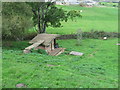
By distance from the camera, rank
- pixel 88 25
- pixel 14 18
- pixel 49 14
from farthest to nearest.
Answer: pixel 88 25, pixel 49 14, pixel 14 18

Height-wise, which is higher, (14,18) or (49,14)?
(49,14)

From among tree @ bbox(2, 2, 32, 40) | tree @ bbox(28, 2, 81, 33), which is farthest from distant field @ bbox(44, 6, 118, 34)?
tree @ bbox(2, 2, 32, 40)

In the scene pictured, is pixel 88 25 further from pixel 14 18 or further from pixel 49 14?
pixel 14 18

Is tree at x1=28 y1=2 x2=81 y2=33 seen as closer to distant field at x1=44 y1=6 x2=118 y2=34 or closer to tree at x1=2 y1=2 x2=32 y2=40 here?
tree at x1=2 y1=2 x2=32 y2=40

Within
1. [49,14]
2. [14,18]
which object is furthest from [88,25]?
[14,18]

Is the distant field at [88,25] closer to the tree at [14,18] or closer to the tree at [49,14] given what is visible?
the tree at [49,14]

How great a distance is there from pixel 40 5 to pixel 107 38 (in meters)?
18.3

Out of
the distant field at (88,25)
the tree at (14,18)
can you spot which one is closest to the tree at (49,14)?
the tree at (14,18)

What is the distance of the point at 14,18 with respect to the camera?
23.6 metres

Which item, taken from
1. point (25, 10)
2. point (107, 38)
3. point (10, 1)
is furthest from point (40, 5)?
point (107, 38)

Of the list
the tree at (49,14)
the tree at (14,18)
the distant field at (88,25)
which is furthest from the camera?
the distant field at (88,25)

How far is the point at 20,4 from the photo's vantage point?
25.6 meters

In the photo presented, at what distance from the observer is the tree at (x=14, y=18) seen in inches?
890

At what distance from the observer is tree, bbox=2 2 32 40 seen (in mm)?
22594
